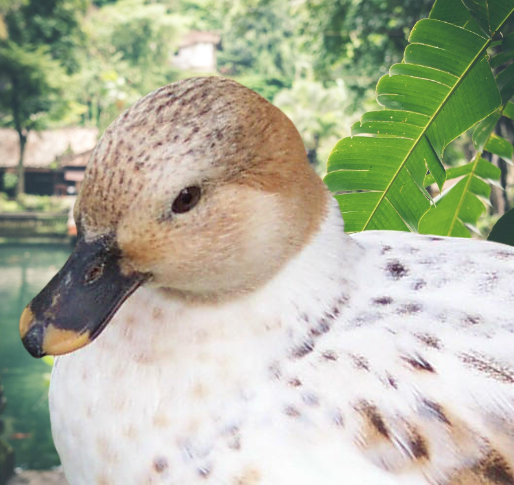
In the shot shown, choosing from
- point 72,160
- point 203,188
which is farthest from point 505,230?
point 72,160

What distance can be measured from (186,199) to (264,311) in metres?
0.09

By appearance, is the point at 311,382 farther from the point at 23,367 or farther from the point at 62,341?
the point at 23,367

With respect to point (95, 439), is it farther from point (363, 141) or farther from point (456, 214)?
point (456, 214)

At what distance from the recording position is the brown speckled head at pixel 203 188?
37 cm

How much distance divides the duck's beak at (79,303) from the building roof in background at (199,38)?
24.2 m

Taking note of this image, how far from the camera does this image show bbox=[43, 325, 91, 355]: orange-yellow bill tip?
1.26 feet

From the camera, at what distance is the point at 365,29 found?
5375 mm

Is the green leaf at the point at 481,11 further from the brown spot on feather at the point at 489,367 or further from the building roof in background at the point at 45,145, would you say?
the building roof in background at the point at 45,145

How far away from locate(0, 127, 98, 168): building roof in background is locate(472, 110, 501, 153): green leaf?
15635mm

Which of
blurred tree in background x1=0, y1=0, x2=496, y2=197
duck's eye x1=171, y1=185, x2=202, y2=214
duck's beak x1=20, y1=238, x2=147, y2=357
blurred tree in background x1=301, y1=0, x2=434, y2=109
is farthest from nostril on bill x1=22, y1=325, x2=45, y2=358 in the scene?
blurred tree in background x1=0, y1=0, x2=496, y2=197

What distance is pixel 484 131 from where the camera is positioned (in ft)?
2.72

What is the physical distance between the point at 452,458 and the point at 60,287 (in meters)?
0.26

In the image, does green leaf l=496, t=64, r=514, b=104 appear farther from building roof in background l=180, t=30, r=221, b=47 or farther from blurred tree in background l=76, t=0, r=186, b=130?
building roof in background l=180, t=30, r=221, b=47

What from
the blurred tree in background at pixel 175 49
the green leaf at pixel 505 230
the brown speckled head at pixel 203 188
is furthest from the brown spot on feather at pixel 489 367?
the blurred tree in background at pixel 175 49
